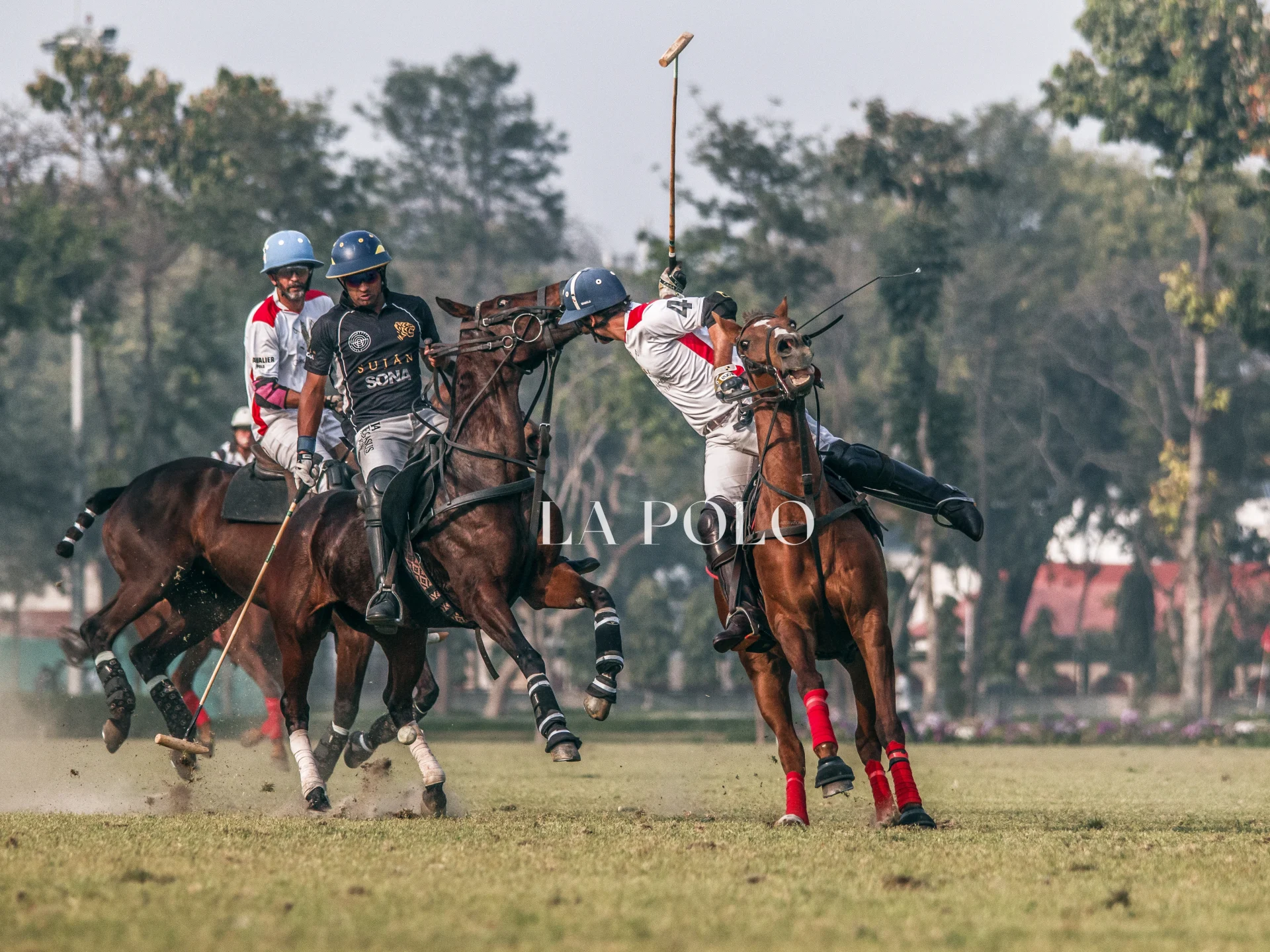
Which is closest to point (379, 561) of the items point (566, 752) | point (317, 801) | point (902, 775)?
point (317, 801)

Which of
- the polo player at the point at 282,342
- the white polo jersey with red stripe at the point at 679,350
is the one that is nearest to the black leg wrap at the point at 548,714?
the white polo jersey with red stripe at the point at 679,350

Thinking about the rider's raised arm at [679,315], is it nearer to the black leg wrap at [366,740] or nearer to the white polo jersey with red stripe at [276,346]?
the white polo jersey with red stripe at [276,346]

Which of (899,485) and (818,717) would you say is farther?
(899,485)

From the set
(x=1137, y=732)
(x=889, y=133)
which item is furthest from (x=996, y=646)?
(x=1137, y=732)

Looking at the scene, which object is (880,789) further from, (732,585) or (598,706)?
(598,706)

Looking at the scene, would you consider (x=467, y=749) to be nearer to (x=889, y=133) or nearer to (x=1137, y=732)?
(x=1137, y=732)

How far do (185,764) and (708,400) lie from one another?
14.9 feet

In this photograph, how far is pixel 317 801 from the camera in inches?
425

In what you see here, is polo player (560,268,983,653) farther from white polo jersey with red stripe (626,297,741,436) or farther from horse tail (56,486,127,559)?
horse tail (56,486,127,559)

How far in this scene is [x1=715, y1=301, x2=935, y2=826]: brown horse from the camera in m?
9.55

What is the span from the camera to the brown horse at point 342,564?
10258 millimetres

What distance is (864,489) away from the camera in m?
10.8

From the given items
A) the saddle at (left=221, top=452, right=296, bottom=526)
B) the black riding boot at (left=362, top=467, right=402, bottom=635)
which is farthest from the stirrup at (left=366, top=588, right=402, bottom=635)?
the saddle at (left=221, top=452, right=296, bottom=526)

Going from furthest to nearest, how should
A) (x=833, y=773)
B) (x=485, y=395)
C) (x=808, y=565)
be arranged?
(x=485, y=395) → (x=808, y=565) → (x=833, y=773)
